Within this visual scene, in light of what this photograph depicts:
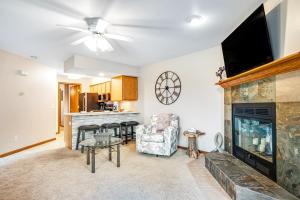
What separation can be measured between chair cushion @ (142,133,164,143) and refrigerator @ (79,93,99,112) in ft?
11.4

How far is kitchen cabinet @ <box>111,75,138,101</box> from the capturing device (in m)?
5.38

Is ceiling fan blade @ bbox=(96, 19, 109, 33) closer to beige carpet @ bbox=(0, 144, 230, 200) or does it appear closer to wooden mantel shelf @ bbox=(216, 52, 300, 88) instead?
wooden mantel shelf @ bbox=(216, 52, 300, 88)

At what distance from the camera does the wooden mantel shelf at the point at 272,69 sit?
5.16 ft

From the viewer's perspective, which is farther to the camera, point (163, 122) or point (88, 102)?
point (88, 102)

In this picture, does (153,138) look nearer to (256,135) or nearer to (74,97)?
(256,135)

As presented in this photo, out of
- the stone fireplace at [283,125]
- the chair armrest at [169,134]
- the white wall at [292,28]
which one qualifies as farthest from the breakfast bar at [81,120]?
the white wall at [292,28]

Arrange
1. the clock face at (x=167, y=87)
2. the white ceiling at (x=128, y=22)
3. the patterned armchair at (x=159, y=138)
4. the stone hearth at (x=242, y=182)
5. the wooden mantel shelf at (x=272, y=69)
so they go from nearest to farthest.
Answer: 1. the wooden mantel shelf at (x=272, y=69)
2. the stone hearth at (x=242, y=182)
3. the white ceiling at (x=128, y=22)
4. the patterned armchair at (x=159, y=138)
5. the clock face at (x=167, y=87)

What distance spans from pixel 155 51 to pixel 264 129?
9.16 ft

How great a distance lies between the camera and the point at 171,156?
370cm

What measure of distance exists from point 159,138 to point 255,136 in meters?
1.82

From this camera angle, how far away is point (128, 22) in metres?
2.59

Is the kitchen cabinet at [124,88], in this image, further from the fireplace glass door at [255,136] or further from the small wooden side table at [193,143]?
the fireplace glass door at [255,136]

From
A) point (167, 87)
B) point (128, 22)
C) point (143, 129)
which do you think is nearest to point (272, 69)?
point (128, 22)

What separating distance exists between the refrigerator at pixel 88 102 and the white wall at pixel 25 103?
3.66ft
